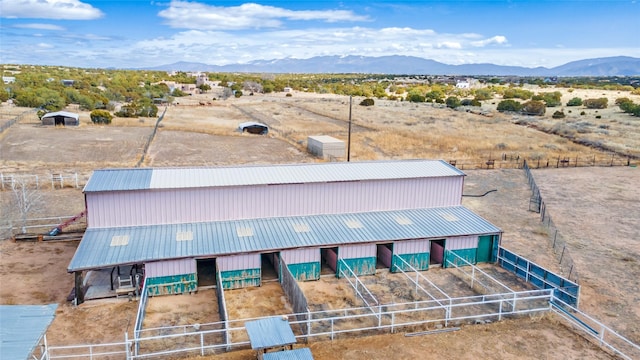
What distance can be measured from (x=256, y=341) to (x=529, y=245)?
17.6 metres

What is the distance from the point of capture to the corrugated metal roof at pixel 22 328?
11.3 meters

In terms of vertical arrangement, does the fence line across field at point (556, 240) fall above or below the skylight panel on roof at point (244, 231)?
below

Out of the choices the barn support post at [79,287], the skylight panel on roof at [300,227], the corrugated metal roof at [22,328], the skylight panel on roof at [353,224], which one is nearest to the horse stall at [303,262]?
the skylight panel on roof at [300,227]

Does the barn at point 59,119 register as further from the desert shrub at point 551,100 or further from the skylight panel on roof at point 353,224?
the desert shrub at point 551,100

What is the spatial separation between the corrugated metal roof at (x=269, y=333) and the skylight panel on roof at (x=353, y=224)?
821 cm

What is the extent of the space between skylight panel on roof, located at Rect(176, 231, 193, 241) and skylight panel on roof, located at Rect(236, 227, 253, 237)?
2.10 meters

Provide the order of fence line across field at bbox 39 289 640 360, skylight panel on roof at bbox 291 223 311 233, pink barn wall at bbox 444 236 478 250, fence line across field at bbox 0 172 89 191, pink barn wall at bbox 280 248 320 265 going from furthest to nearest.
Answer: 1. fence line across field at bbox 0 172 89 191
2. pink barn wall at bbox 444 236 478 250
3. skylight panel on roof at bbox 291 223 311 233
4. pink barn wall at bbox 280 248 320 265
5. fence line across field at bbox 39 289 640 360

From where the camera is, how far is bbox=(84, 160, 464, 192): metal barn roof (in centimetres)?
2219

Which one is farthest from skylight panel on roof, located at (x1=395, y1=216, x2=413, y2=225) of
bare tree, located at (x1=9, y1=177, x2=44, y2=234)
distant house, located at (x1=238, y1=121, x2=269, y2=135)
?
distant house, located at (x1=238, y1=121, x2=269, y2=135)

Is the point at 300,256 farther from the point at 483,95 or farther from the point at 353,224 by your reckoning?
the point at 483,95

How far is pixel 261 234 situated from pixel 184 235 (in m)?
3.37

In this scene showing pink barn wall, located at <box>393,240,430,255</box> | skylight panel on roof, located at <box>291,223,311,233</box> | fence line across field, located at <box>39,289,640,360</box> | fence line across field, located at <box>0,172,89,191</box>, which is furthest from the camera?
fence line across field, located at <box>0,172,89,191</box>

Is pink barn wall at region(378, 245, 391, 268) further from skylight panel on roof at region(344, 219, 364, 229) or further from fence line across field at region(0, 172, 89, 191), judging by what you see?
fence line across field at region(0, 172, 89, 191)

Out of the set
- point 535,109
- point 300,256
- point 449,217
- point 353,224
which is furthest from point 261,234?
point 535,109
